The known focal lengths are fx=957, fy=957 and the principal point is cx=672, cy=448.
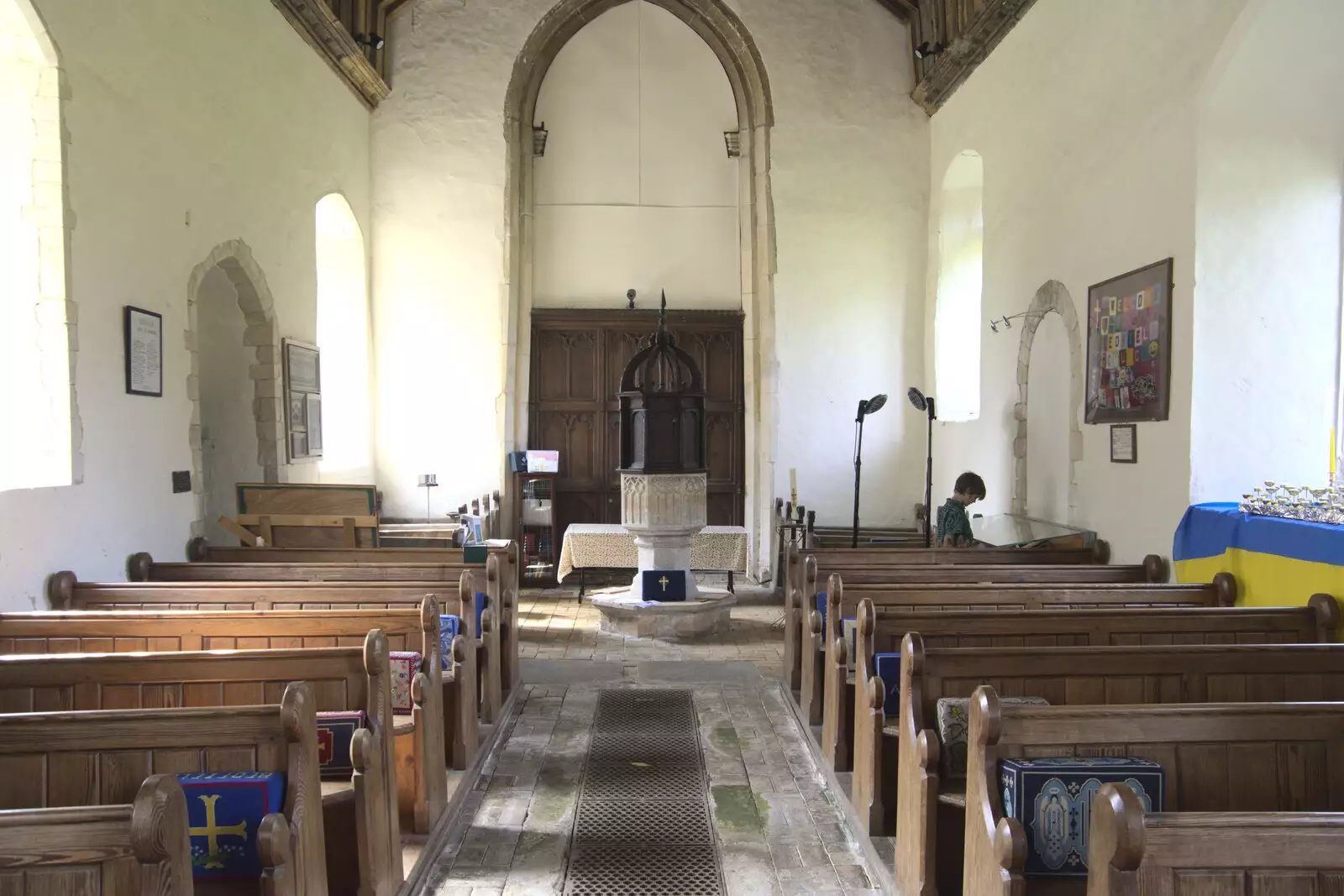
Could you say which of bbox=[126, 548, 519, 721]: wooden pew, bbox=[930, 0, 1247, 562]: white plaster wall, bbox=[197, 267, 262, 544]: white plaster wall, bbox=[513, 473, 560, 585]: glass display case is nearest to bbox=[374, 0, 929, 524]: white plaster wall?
bbox=[513, 473, 560, 585]: glass display case

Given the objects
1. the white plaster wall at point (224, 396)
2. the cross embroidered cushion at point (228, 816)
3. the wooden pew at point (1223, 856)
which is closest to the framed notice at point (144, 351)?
the white plaster wall at point (224, 396)

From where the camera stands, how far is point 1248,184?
14.9ft

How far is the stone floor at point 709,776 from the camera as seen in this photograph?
2.99m

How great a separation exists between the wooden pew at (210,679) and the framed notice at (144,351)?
2422 mm

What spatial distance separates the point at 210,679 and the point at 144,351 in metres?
2.84

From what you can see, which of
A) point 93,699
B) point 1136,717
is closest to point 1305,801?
point 1136,717

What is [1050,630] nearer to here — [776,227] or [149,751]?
[149,751]

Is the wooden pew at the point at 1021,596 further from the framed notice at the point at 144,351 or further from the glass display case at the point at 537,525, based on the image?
the glass display case at the point at 537,525

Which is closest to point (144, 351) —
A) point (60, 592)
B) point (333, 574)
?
point (60, 592)

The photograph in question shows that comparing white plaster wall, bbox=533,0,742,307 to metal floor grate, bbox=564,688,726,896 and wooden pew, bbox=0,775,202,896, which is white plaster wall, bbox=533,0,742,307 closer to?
metal floor grate, bbox=564,688,726,896

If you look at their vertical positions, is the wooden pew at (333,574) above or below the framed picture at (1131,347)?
below

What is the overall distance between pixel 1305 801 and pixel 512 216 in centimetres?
802

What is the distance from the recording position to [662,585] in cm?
654

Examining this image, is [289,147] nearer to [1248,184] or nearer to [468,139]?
[468,139]
